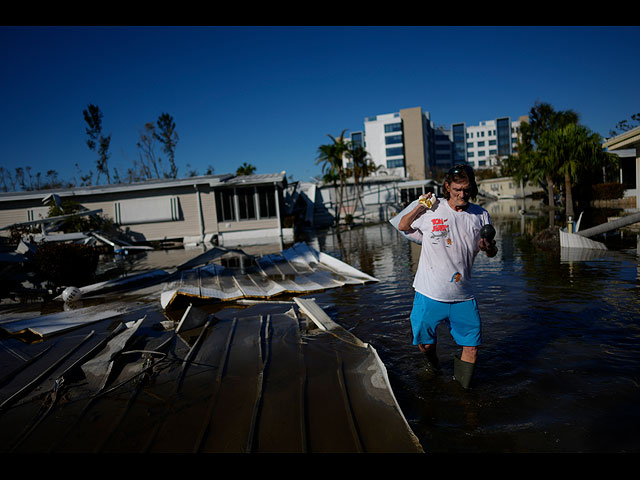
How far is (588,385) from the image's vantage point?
320 centimetres

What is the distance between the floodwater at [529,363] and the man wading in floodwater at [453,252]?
0.48 m

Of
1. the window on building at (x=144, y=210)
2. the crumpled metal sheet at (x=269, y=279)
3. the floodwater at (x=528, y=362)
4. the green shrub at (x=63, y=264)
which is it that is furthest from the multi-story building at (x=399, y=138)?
the floodwater at (x=528, y=362)

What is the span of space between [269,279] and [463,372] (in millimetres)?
5364

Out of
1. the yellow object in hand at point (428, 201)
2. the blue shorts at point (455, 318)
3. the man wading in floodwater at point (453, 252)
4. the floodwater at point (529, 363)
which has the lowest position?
the floodwater at point (529, 363)

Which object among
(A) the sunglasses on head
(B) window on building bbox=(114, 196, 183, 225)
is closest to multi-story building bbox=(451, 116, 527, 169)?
(B) window on building bbox=(114, 196, 183, 225)

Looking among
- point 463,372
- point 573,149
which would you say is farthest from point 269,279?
point 573,149

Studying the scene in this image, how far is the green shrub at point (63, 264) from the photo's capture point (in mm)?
9102

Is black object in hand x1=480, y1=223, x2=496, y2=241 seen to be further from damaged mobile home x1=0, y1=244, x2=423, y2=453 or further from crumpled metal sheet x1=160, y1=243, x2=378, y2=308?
crumpled metal sheet x1=160, y1=243, x2=378, y2=308

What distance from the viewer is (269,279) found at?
8008 millimetres

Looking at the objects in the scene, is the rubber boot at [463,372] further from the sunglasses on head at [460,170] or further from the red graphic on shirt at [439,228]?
the sunglasses on head at [460,170]

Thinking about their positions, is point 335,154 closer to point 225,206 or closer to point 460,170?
point 225,206
